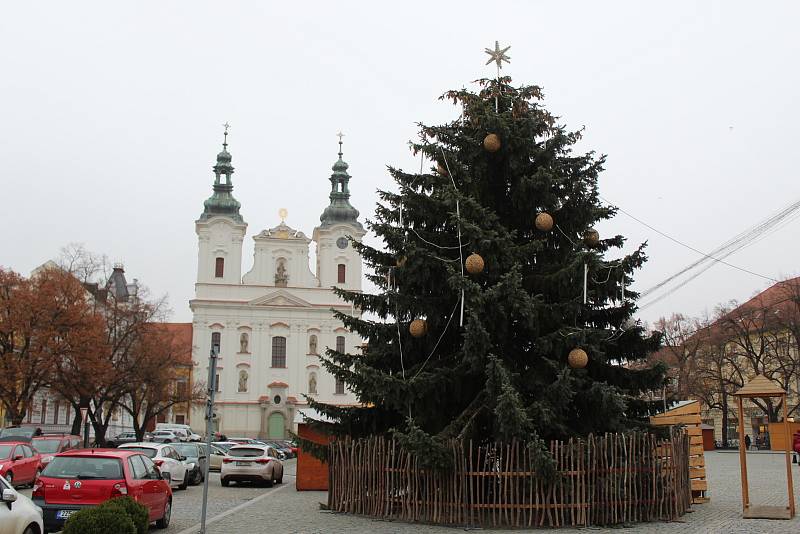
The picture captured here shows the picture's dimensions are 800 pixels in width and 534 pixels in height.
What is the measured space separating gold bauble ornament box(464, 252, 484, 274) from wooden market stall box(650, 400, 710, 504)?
626cm

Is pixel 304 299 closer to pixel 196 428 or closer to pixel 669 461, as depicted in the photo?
pixel 196 428

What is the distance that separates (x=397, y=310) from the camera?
642 inches

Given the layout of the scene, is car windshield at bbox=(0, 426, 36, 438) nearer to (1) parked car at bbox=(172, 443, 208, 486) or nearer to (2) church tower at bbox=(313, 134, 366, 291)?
(1) parked car at bbox=(172, 443, 208, 486)

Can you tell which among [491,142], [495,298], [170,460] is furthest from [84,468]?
[170,460]

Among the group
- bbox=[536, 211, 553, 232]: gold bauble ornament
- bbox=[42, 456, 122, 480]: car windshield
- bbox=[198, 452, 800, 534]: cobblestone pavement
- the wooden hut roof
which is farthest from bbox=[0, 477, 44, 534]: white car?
the wooden hut roof

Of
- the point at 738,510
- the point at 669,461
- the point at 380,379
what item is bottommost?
the point at 738,510

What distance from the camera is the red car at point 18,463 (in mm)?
21864

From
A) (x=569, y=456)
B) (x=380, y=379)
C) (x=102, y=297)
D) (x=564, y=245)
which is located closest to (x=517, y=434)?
(x=569, y=456)

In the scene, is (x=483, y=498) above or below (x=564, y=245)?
below

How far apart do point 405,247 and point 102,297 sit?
3851 centimetres

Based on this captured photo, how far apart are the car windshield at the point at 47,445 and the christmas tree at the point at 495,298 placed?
1509 centimetres

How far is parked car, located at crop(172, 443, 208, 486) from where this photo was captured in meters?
26.0

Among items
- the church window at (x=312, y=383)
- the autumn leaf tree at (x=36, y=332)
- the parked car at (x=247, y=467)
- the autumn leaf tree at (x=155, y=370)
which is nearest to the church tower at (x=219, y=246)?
the church window at (x=312, y=383)

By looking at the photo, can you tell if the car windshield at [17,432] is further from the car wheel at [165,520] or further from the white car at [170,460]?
the car wheel at [165,520]
